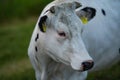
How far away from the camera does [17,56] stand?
14867 mm

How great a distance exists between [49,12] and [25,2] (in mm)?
15104

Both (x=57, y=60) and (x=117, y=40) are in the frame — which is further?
(x=117, y=40)

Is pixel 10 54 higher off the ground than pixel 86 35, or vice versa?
pixel 86 35

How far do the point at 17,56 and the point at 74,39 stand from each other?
7819 mm

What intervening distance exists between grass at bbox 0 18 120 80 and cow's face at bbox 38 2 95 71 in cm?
347

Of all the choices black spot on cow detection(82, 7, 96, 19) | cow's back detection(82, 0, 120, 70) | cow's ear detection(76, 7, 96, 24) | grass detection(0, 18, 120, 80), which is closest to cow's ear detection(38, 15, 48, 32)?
cow's ear detection(76, 7, 96, 24)

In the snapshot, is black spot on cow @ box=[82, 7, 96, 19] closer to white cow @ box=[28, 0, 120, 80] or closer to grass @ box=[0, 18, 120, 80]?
white cow @ box=[28, 0, 120, 80]

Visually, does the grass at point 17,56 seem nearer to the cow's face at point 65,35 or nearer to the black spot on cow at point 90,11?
the black spot on cow at point 90,11

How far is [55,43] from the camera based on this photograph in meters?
7.36

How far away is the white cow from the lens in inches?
283

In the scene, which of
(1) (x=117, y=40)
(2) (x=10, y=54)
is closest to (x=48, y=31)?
(1) (x=117, y=40)

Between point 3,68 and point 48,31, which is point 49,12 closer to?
point 48,31

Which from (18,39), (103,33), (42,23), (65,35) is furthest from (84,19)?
(18,39)

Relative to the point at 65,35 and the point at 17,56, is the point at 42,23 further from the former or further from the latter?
the point at 17,56
